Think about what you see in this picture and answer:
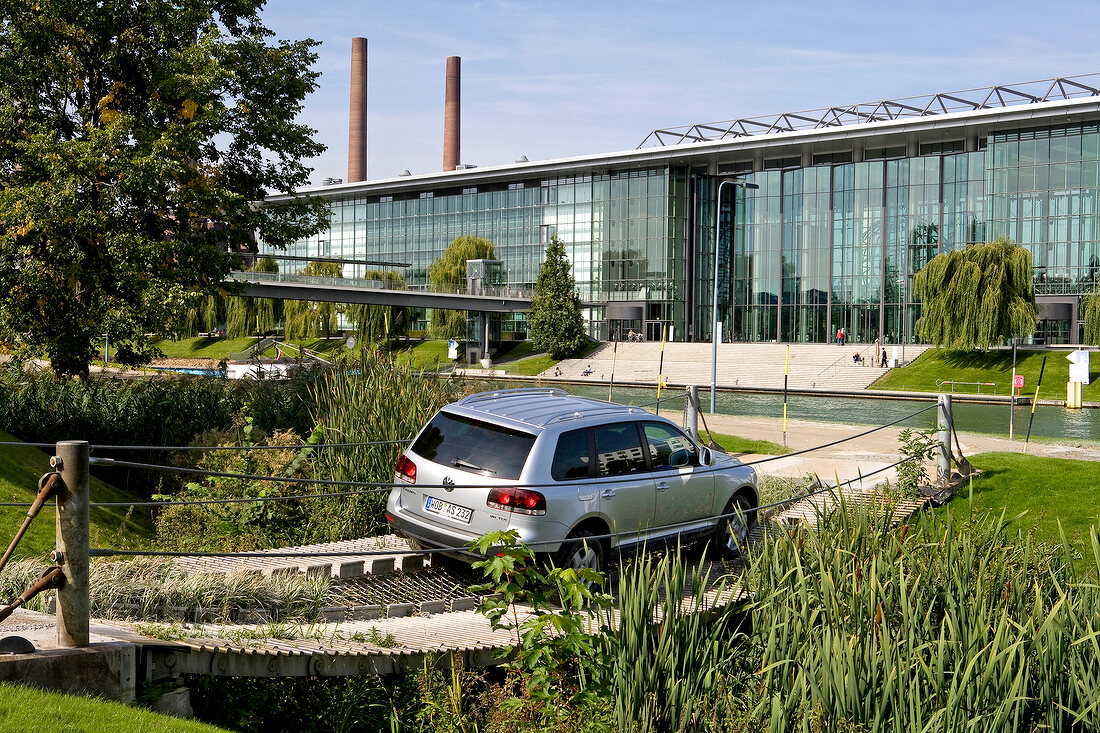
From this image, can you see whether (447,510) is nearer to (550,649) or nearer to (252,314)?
(550,649)

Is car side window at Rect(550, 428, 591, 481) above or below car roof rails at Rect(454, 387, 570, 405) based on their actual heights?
below

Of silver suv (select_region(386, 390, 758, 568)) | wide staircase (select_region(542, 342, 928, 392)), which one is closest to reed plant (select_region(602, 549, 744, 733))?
silver suv (select_region(386, 390, 758, 568))

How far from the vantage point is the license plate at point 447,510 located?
7785 millimetres

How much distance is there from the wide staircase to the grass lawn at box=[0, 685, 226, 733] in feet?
158

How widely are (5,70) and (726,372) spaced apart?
161 feet

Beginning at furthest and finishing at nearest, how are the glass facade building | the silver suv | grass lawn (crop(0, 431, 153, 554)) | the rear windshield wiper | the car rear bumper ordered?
the glass facade building < grass lawn (crop(0, 431, 153, 554)) < the rear windshield wiper < the silver suv < the car rear bumper

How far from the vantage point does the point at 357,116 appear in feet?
324

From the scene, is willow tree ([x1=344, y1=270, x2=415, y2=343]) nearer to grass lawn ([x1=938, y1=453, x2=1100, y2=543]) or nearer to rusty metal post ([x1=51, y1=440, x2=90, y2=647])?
grass lawn ([x1=938, y1=453, x2=1100, y2=543])

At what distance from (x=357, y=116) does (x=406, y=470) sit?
3765 inches

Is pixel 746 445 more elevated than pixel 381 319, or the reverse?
pixel 381 319

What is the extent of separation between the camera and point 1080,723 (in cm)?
584

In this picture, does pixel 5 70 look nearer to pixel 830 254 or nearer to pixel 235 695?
pixel 235 695

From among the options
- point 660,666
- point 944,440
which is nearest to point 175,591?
point 660,666

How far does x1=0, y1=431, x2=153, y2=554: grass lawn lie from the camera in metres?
8.62
